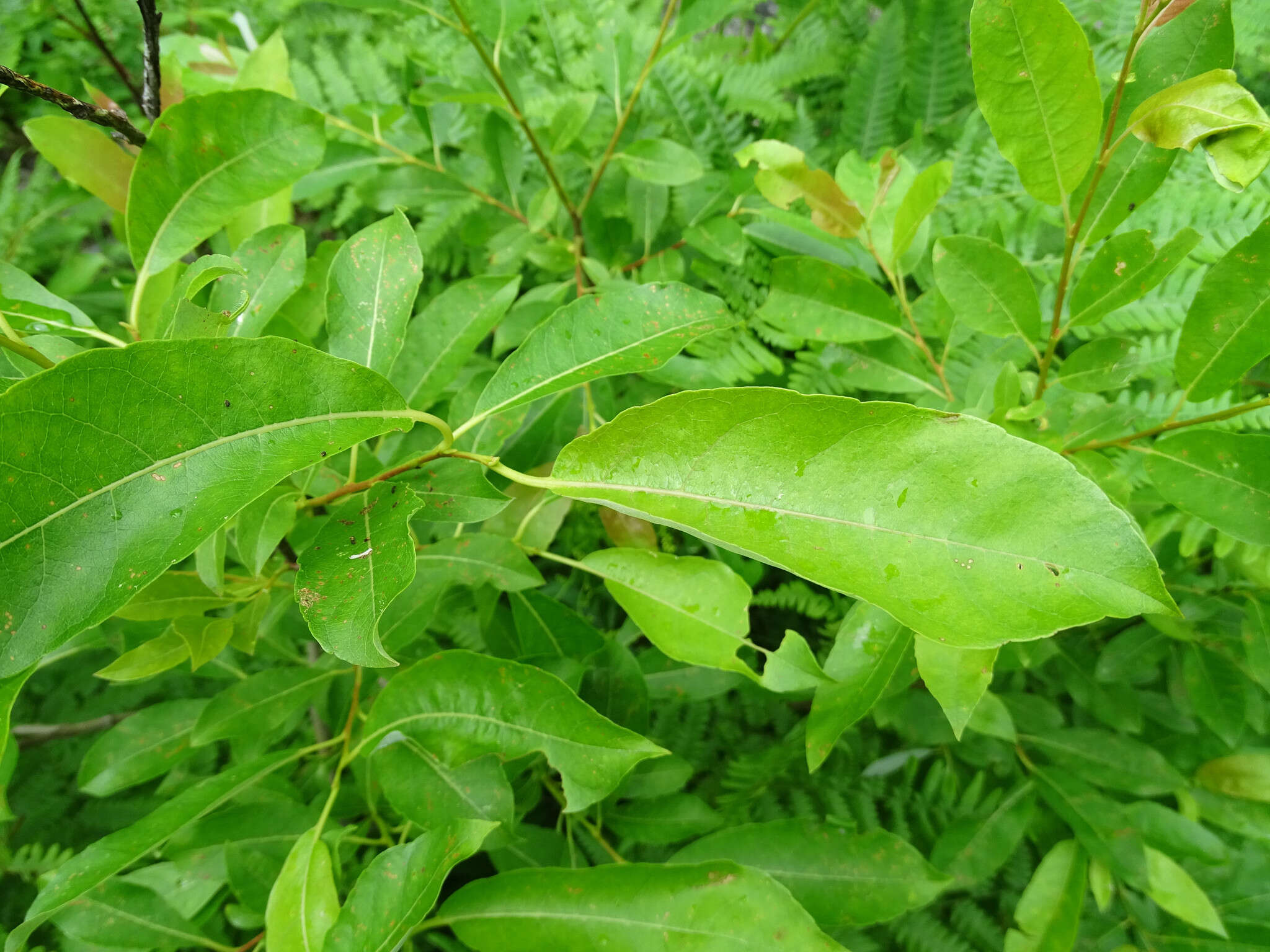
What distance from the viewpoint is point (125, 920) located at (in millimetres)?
799

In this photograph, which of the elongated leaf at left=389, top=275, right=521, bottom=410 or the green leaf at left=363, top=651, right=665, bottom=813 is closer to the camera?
the green leaf at left=363, top=651, right=665, bottom=813

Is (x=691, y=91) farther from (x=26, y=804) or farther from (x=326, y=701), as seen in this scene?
(x=26, y=804)

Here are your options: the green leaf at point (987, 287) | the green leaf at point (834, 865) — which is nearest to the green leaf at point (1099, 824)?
the green leaf at point (834, 865)

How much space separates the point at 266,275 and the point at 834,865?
89 cm

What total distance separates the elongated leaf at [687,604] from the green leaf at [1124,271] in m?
0.40

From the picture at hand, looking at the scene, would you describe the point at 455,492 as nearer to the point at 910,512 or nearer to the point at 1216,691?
the point at 910,512

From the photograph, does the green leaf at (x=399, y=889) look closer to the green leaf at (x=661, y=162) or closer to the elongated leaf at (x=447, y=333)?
the elongated leaf at (x=447, y=333)

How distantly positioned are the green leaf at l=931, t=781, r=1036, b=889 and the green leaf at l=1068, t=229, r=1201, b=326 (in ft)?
2.81

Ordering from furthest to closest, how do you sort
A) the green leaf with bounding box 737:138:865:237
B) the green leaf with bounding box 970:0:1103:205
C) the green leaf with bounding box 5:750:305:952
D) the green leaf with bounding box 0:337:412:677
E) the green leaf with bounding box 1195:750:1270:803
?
the green leaf with bounding box 1195:750:1270:803 → the green leaf with bounding box 737:138:865:237 → the green leaf with bounding box 5:750:305:952 → the green leaf with bounding box 970:0:1103:205 → the green leaf with bounding box 0:337:412:677

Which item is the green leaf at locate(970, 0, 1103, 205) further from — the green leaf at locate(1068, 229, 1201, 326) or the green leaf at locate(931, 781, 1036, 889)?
the green leaf at locate(931, 781, 1036, 889)

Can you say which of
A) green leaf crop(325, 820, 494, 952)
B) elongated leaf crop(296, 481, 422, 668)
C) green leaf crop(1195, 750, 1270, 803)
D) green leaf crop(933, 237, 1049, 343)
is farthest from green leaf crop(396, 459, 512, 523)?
green leaf crop(1195, 750, 1270, 803)

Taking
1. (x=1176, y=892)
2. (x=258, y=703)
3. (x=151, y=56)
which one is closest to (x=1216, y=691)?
(x=1176, y=892)

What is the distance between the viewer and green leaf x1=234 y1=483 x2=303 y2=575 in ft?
1.93

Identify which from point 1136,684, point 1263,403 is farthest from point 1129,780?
point 1263,403
